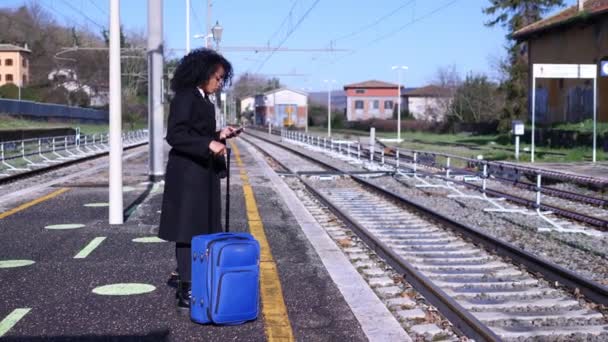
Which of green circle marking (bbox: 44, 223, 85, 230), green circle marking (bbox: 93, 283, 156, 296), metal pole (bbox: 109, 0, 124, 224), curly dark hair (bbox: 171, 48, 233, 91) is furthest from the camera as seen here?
green circle marking (bbox: 44, 223, 85, 230)

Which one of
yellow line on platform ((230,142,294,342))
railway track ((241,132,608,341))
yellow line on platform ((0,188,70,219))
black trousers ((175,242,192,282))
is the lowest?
railway track ((241,132,608,341))

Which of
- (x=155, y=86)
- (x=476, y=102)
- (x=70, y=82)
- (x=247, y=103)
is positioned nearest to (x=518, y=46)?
(x=476, y=102)

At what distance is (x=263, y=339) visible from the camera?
5121mm

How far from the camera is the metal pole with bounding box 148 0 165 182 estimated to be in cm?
1641

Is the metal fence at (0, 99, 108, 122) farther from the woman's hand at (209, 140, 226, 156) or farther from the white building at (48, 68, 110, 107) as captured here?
the woman's hand at (209, 140, 226, 156)

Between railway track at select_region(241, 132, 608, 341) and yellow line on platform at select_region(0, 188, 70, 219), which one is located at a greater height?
yellow line on platform at select_region(0, 188, 70, 219)

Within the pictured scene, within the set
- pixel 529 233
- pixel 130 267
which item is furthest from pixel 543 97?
pixel 130 267

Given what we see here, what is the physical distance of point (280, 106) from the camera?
122 m

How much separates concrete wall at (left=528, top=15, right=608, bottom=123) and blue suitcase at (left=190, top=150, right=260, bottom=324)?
35999mm

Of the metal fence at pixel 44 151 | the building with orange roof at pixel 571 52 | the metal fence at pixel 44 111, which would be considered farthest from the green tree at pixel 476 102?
the metal fence at pixel 44 151

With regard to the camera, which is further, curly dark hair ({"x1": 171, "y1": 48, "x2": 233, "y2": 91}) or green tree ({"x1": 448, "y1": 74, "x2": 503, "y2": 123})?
green tree ({"x1": 448, "y1": 74, "x2": 503, "y2": 123})

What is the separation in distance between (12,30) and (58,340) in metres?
51.2

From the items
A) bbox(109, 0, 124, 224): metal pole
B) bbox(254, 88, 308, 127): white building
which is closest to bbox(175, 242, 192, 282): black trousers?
bbox(109, 0, 124, 224): metal pole

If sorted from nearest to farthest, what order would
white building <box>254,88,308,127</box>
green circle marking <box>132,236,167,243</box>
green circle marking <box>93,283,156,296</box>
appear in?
green circle marking <box>93,283,156,296</box> < green circle marking <box>132,236,167,243</box> < white building <box>254,88,308,127</box>
